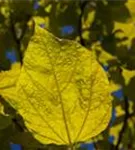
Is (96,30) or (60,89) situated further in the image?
(96,30)

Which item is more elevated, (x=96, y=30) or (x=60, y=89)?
(x=60, y=89)

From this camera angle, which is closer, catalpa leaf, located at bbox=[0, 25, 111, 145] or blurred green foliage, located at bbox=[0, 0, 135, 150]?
catalpa leaf, located at bbox=[0, 25, 111, 145]

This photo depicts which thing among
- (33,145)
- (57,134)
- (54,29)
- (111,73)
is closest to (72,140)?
(57,134)

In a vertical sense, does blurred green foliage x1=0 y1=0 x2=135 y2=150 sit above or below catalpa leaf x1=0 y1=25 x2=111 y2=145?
below

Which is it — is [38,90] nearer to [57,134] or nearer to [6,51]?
[57,134]

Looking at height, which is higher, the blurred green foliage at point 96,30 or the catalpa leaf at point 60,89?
the catalpa leaf at point 60,89
